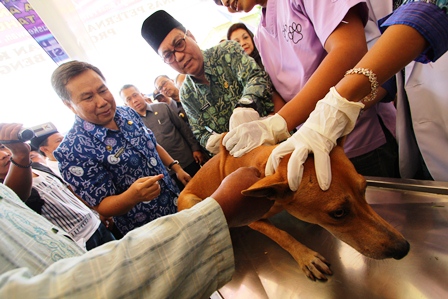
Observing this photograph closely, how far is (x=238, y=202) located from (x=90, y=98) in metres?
1.70

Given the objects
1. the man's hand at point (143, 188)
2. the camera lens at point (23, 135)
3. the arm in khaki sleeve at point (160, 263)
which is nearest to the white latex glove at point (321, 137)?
the arm in khaki sleeve at point (160, 263)

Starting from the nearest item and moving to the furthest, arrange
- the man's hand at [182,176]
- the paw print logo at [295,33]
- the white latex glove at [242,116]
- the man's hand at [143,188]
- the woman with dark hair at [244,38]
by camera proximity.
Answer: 1. the paw print logo at [295,33]
2. the white latex glove at [242,116]
3. the man's hand at [143,188]
4. the man's hand at [182,176]
5. the woman with dark hair at [244,38]

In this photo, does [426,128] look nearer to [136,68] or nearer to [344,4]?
[344,4]

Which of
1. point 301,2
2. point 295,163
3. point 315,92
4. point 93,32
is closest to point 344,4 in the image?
point 301,2

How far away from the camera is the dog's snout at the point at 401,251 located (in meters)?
0.95

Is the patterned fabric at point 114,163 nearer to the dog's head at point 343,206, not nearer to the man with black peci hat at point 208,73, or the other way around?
the man with black peci hat at point 208,73

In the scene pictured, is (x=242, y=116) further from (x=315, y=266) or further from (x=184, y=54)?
(x=315, y=266)

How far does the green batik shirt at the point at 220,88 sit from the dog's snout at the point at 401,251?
130 centimetres

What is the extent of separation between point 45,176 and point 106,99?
1.14 metres

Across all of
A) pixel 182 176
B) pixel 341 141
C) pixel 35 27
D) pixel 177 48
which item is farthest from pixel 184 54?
pixel 35 27

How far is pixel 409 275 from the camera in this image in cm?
92

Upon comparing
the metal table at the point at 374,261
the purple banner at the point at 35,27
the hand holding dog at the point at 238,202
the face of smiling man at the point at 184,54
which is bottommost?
the metal table at the point at 374,261

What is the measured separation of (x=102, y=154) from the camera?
186cm

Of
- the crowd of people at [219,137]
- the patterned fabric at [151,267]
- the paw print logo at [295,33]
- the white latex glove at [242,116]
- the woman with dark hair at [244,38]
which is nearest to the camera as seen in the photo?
the patterned fabric at [151,267]
